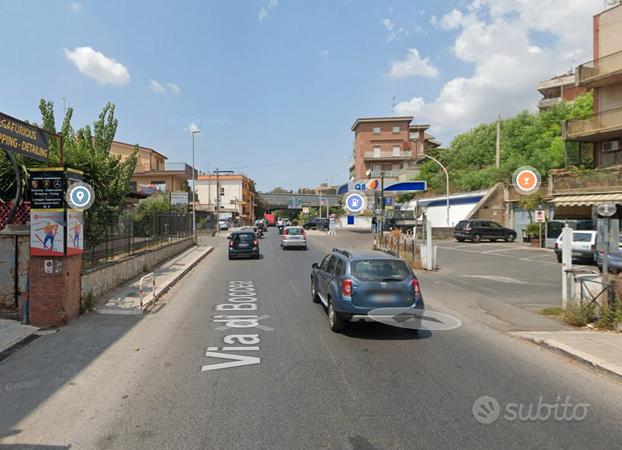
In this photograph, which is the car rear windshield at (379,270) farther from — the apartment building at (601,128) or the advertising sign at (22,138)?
the apartment building at (601,128)

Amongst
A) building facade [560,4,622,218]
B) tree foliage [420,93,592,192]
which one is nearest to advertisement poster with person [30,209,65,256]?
building facade [560,4,622,218]

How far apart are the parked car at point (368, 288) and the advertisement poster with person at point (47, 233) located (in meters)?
5.37

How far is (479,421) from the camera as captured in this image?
15.1ft

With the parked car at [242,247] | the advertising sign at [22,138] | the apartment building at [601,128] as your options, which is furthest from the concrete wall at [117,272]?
the apartment building at [601,128]

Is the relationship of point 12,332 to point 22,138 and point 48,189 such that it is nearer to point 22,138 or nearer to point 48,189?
point 48,189

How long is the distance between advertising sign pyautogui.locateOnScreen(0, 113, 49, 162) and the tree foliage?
37.1 m

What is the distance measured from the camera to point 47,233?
9102 millimetres

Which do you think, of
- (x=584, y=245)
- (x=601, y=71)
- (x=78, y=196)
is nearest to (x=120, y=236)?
(x=78, y=196)

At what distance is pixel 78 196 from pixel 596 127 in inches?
1207

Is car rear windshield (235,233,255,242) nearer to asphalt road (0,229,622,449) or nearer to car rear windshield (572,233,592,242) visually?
car rear windshield (572,233,592,242)

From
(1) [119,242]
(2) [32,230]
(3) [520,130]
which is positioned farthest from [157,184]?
(2) [32,230]

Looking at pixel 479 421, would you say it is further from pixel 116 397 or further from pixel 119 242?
pixel 119 242

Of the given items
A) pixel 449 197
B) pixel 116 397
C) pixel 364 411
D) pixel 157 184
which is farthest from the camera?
pixel 157 184

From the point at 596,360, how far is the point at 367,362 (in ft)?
10.4
